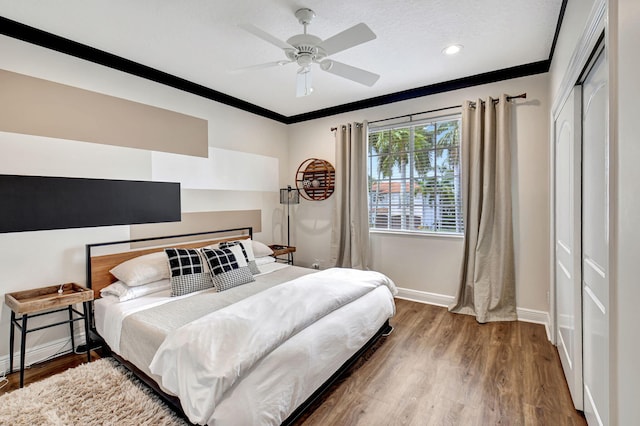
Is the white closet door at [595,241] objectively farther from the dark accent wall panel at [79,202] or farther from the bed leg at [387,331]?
the dark accent wall panel at [79,202]

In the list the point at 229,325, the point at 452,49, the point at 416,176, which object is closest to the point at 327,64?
the point at 452,49

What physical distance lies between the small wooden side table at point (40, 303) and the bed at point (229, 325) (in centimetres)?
18

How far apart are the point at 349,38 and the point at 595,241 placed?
1864 millimetres

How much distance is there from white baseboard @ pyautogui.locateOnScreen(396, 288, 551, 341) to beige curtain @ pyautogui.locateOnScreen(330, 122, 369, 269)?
2.15ft

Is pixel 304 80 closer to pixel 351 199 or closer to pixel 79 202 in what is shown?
pixel 351 199

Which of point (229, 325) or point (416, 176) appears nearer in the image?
point (229, 325)

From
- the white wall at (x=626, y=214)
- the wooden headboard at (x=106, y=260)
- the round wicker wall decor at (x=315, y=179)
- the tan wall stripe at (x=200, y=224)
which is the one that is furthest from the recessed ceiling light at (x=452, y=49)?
the wooden headboard at (x=106, y=260)

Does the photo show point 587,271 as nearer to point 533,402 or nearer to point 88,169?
point 533,402

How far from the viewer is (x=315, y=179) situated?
4633 mm

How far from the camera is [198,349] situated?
159 centimetres

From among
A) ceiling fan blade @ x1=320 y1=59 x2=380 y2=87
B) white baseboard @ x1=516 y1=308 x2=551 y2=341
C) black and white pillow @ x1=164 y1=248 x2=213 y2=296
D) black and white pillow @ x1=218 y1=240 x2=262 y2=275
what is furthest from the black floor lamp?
white baseboard @ x1=516 y1=308 x2=551 y2=341

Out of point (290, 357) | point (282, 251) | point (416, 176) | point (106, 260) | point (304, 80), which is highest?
point (304, 80)

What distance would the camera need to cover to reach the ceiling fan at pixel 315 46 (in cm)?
192

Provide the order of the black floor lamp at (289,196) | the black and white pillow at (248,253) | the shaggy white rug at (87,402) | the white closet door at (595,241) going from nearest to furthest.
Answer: the white closet door at (595,241) → the shaggy white rug at (87,402) → the black and white pillow at (248,253) → the black floor lamp at (289,196)
